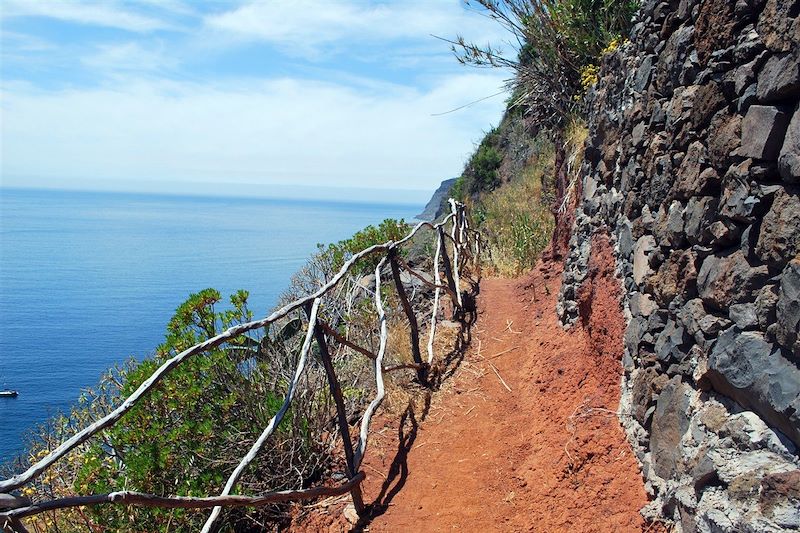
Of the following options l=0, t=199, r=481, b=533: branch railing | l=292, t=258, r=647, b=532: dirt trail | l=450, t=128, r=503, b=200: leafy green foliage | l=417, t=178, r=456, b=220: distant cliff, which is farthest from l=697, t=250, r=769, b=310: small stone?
l=417, t=178, r=456, b=220: distant cliff

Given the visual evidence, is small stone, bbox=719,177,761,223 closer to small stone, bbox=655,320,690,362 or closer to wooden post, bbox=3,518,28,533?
small stone, bbox=655,320,690,362

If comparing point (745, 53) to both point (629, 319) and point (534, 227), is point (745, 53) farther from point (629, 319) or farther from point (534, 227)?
point (534, 227)

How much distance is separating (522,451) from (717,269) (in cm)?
197

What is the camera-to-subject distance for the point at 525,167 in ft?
46.8

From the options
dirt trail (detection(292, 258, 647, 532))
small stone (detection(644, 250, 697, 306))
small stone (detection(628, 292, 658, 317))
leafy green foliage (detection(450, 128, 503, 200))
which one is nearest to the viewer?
small stone (detection(644, 250, 697, 306))

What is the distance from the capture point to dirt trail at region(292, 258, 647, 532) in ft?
10.4

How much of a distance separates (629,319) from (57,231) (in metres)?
61.5

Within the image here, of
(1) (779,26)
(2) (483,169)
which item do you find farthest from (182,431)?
(2) (483,169)

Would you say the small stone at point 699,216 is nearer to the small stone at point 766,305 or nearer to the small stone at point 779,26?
the small stone at point 766,305

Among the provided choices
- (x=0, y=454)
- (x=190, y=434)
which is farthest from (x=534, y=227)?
(x=0, y=454)

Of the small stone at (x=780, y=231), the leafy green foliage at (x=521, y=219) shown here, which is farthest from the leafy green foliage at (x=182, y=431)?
the leafy green foliage at (x=521, y=219)

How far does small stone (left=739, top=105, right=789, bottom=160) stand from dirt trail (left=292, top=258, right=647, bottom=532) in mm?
1707

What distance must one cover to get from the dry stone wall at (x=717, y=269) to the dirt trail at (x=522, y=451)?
0.69 ft

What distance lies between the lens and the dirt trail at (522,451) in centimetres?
317
